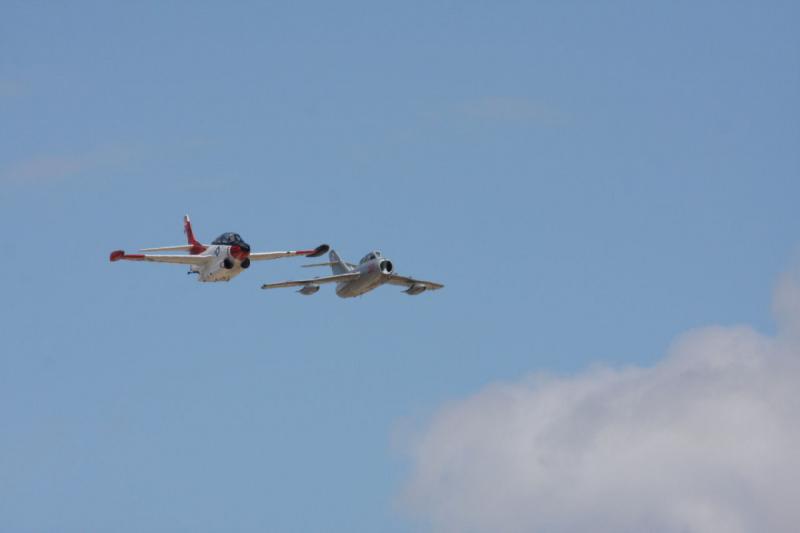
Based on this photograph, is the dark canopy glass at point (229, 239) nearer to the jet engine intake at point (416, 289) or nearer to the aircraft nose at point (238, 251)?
the aircraft nose at point (238, 251)

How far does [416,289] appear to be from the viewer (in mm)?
195500

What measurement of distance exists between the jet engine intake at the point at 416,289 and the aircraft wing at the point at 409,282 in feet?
0.37

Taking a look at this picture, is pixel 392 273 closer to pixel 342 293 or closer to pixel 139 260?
pixel 342 293

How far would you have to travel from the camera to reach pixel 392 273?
621 ft

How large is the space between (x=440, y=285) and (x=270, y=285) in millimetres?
16162

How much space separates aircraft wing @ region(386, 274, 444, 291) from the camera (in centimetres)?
19188

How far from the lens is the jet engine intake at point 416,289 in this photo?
641 feet

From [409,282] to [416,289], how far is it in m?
1.51

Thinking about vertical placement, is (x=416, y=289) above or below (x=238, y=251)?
above

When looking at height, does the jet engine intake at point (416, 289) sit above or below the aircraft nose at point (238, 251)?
above

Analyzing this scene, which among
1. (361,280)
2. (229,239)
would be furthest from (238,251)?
(361,280)

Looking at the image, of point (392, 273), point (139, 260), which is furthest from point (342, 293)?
point (139, 260)

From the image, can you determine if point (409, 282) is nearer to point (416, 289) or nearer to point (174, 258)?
point (416, 289)

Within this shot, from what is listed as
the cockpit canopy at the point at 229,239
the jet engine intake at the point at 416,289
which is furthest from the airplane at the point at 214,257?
the jet engine intake at the point at 416,289
